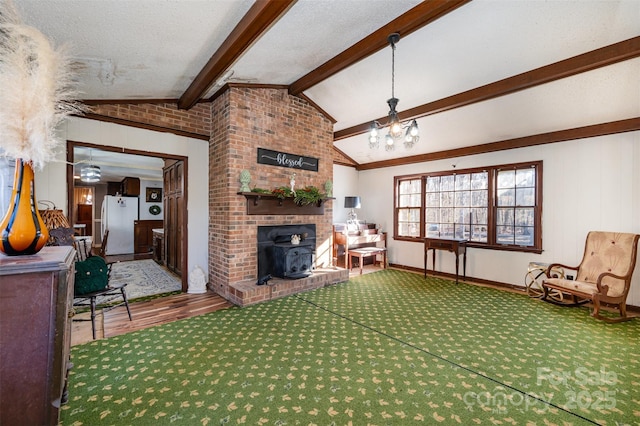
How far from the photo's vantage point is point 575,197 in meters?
4.55

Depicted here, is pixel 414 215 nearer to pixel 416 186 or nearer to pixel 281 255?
pixel 416 186

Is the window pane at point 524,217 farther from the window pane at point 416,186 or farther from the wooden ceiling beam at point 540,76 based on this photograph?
the wooden ceiling beam at point 540,76

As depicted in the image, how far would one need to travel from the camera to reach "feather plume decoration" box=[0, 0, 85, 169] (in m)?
1.49

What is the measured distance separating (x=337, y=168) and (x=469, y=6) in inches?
188

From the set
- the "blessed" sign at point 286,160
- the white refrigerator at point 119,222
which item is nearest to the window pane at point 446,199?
the "blessed" sign at point 286,160

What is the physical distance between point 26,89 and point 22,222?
0.71 meters

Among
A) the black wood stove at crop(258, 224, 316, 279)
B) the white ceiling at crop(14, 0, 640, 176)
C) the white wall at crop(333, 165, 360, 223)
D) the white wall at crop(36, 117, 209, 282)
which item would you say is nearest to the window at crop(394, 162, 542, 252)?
the white ceiling at crop(14, 0, 640, 176)

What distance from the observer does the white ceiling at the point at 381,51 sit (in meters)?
2.42

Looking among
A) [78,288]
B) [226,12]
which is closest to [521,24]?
[226,12]

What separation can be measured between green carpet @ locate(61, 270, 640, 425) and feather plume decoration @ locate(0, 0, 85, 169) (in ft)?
5.63

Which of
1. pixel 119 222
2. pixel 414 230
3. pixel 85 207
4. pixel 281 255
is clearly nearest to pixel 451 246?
pixel 414 230

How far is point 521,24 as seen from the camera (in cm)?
296

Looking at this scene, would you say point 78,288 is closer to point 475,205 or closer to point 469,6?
point 469,6

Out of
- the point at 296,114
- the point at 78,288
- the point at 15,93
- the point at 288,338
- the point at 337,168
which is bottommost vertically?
the point at 288,338
